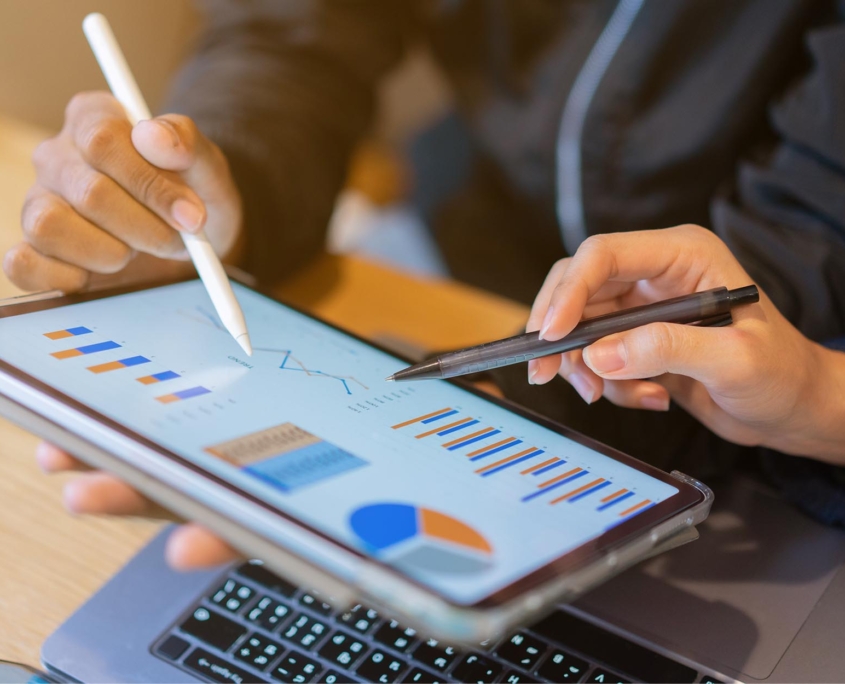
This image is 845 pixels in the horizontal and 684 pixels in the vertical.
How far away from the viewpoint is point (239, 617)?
329 millimetres

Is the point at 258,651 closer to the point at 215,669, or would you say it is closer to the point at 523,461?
the point at 215,669

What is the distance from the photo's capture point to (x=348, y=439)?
29 centimetres

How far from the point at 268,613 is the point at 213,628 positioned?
0.08ft

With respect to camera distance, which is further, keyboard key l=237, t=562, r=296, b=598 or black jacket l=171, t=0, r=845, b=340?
black jacket l=171, t=0, r=845, b=340

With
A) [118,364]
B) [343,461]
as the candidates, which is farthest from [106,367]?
[343,461]

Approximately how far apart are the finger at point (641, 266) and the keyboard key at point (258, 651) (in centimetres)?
17

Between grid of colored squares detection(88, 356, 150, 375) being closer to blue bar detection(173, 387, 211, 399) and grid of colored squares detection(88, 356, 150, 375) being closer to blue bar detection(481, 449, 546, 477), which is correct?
blue bar detection(173, 387, 211, 399)

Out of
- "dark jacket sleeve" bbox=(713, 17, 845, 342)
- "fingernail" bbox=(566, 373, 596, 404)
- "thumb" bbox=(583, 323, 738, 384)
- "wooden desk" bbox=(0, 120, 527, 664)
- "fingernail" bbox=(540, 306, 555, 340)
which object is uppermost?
"dark jacket sleeve" bbox=(713, 17, 845, 342)

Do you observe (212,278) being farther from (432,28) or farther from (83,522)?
(432,28)

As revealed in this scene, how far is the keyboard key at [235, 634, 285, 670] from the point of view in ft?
1.02

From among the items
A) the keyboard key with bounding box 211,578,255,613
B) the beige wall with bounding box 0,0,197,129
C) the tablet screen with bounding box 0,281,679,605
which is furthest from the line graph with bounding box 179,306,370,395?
the beige wall with bounding box 0,0,197,129

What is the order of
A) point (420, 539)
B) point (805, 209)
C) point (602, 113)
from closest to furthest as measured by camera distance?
point (420, 539) < point (805, 209) < point (602, 113)

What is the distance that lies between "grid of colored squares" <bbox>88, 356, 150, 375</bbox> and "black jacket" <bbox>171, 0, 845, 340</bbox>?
23cm

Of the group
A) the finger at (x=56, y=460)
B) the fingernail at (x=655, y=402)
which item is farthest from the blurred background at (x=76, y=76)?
the fingernail at (x=655, y=402)
